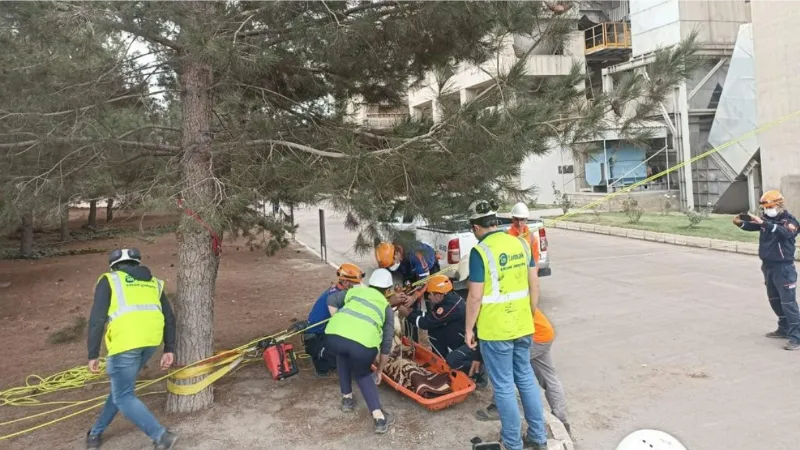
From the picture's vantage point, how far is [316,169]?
4082 mm

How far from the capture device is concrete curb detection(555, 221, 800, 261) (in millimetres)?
11375

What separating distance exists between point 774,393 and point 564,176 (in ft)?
75.1

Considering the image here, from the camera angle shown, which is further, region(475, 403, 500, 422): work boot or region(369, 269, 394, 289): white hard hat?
region(369, 269, 394, 289): white hard hat

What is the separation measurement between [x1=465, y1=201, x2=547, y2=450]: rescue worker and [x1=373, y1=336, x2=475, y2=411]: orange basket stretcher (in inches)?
26.8

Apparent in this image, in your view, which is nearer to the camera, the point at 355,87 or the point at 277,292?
the point at 355,87

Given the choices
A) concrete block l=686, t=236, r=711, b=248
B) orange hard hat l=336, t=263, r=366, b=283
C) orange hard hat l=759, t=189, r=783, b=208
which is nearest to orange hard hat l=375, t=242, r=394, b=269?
orange hard hat l=336, t=263, r=366, b=283

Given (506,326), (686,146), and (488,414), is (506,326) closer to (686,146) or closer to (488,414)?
(488,414)

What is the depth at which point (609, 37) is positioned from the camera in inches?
978

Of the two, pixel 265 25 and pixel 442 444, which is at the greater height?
pixel 265 25

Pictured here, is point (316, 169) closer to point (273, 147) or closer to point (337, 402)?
point (273, 147)

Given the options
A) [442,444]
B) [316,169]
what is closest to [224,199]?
[316,169]

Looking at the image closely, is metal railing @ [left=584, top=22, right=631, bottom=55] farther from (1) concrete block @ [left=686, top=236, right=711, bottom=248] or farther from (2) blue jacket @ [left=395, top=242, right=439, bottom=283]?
(2) blue jacket @ [left=395, top=242, right=439, bottom=283]

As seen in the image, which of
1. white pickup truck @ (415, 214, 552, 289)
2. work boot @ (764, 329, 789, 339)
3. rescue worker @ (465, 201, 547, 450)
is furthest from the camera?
white pickup truck @ (415, 214, 552, 289)

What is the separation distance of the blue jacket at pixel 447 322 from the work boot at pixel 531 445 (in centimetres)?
120
